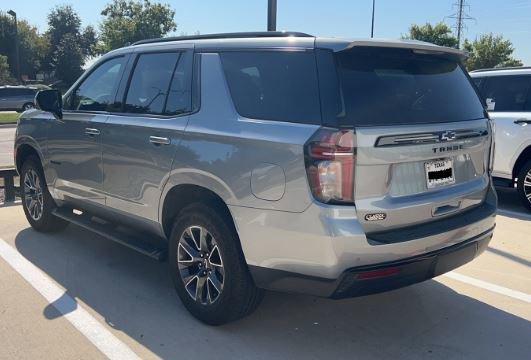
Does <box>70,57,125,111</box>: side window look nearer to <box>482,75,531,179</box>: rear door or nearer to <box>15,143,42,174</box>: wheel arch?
<box>15,143,42,174</box>: wheel arch

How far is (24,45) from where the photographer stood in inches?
2454

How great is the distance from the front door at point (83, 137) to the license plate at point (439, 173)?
8.96 ft

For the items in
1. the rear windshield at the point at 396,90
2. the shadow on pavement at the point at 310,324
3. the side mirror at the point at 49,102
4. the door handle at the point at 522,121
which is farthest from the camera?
the door handle at the point at 522,121

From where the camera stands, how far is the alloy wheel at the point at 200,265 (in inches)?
140

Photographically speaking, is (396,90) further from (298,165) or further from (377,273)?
(377,273)

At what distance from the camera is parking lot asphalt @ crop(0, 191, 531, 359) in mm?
3414

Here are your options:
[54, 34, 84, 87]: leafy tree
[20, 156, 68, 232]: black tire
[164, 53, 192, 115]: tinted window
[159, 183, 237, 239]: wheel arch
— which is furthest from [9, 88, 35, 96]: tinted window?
[54, 34, 84, 87]: leafy tree

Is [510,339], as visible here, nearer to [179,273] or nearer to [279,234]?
[279,234]

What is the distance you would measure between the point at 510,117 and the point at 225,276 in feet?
18.4

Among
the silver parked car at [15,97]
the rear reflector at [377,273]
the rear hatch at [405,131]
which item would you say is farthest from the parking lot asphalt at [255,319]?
the silver parked car at [15,97]

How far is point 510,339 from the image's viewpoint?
11.7ft

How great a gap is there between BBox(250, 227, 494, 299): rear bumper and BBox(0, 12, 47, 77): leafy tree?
64.2 meters

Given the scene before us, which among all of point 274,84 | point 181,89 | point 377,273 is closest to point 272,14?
point 181,89

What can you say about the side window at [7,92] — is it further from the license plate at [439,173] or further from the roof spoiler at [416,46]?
the license plate at [439,173]
